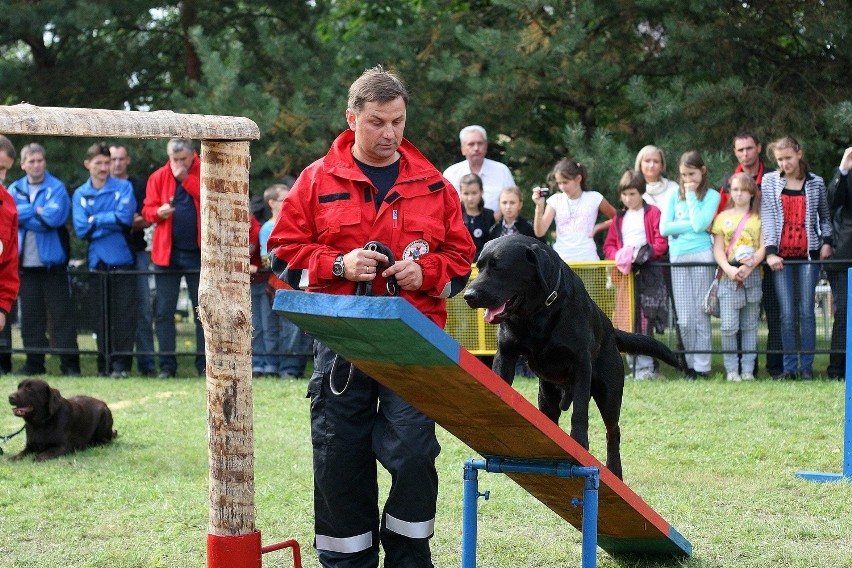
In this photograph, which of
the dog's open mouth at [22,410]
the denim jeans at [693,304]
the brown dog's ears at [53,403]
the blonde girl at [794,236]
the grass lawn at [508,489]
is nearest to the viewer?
the grass lawn at [508,489]

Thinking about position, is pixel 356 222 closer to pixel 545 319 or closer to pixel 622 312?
pixel 545 319

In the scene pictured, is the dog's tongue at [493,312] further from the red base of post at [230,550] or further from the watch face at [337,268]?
the red base of post at [230,550]

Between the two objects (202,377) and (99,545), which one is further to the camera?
(202,377)

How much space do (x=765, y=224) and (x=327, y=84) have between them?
6.56 metres

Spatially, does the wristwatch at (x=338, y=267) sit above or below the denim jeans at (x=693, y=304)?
above

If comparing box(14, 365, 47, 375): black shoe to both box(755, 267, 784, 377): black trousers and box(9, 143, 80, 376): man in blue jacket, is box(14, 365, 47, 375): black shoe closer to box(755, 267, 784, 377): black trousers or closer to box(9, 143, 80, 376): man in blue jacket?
box(9, 143, 80, 376): man in blue jacket

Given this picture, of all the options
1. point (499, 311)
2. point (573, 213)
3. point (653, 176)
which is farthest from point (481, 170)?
point (499, 311)

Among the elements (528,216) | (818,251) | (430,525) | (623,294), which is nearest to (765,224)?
(818,251)

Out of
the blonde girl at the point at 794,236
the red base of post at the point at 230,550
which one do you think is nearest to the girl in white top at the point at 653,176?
the blonde girl at the point at 794,236

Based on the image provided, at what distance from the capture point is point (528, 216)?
1382 centimetres

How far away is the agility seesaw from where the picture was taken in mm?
3398

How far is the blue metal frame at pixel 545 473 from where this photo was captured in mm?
4105

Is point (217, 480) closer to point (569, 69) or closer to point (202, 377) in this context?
point (202, 377)

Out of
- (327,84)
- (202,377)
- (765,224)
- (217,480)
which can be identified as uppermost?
(327,84)
